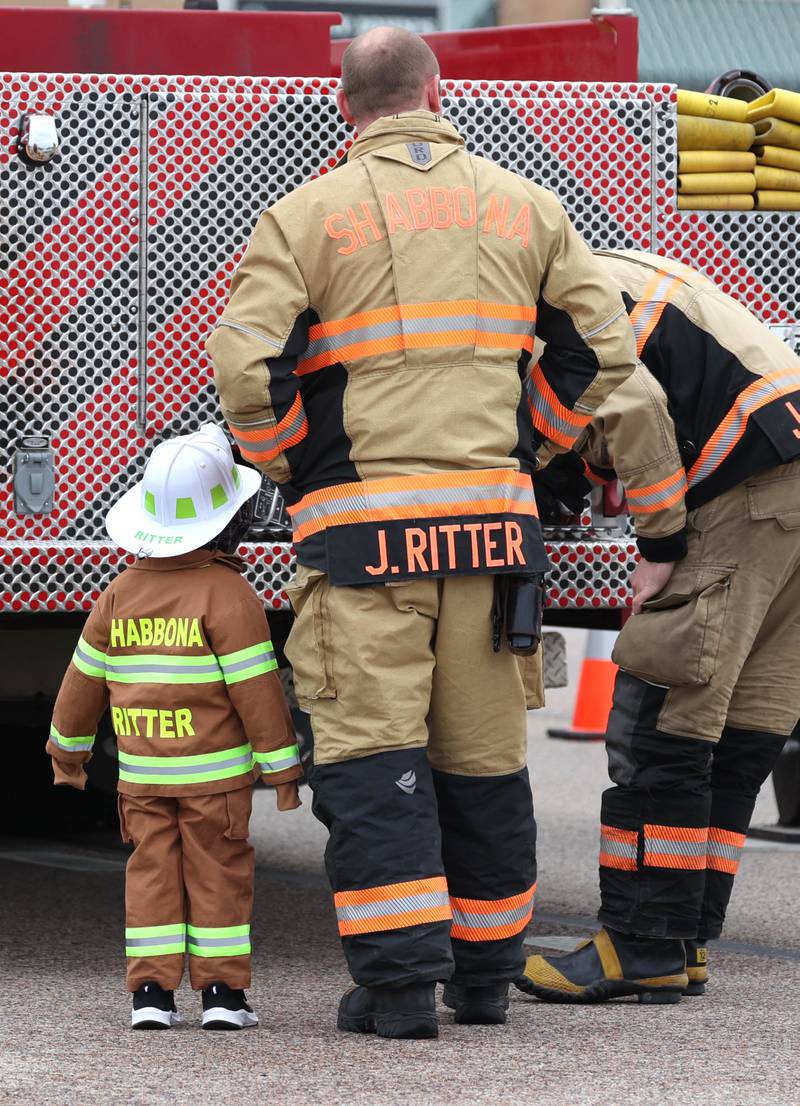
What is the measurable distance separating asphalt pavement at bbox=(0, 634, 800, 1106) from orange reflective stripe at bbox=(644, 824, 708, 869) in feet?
1.05

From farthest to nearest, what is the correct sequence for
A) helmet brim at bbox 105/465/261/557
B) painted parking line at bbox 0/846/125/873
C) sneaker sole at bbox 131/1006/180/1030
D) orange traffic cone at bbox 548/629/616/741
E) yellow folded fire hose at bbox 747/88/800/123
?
orange traffic cone at bbox 548/629/616/741, painted parking line at bbox 0/846/125/873, yellow folded fire hose at bbox 747/88/800/123, helmet brim at bbox 105/465/261/557, sneaker sole at bbox 131/1006/180/1030

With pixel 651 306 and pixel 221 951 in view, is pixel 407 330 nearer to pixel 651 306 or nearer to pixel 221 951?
pixel 651 306

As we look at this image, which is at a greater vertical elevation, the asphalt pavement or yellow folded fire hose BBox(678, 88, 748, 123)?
yellow folded fire hose BBox(678, 88, 748, 123)

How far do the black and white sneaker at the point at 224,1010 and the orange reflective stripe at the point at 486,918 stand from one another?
17.7 inches

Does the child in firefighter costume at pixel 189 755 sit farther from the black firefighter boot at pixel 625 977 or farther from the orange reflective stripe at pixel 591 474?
the orange reflective stripe at pixel 591 474

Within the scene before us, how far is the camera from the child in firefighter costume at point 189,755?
4191 mm

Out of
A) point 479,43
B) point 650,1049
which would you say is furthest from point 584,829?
point 650,1049

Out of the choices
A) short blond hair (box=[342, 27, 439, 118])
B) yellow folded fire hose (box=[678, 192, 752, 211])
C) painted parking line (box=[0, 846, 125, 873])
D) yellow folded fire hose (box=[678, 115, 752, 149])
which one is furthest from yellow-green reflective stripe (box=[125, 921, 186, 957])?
painted parking line (box=[0, 846, 125, 873])

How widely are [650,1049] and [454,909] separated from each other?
49 cm

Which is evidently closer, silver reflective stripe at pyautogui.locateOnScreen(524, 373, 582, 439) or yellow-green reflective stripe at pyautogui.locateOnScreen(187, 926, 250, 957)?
yellow-green reflective stripe at pyautogui.locateOnScreen(187, 926, 250, 957)

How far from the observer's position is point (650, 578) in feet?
15.3

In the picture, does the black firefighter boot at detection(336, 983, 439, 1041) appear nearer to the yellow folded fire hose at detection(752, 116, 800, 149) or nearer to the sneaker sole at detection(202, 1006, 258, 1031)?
the sneaker sole at detection(202, 1006, 258, 1031)

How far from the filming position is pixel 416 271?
4121 mm

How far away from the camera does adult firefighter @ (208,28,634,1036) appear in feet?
13.3
